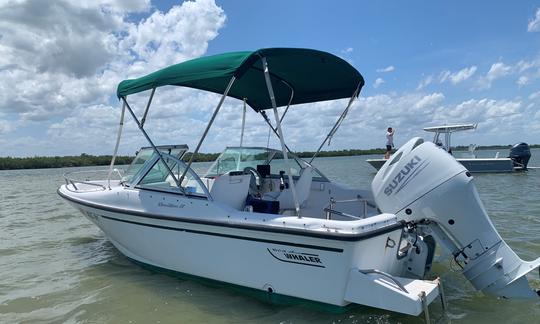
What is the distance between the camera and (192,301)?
4.68 meters

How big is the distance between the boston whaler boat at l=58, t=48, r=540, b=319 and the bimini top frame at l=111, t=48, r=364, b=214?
2cm

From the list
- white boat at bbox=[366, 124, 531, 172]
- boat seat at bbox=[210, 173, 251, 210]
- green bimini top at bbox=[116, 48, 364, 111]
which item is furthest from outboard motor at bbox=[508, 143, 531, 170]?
boat seat at bbox=[210, 173, 251, 210]

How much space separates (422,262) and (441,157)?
1136 millimetres

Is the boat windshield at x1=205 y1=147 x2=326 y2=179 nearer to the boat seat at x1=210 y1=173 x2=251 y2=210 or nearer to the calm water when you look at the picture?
the boat seat at x1=210 y1=173 x2=251 y2=210

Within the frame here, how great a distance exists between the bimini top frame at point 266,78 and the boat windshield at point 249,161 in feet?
1.86

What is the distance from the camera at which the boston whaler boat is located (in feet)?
12.2

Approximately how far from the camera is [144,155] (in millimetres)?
6359

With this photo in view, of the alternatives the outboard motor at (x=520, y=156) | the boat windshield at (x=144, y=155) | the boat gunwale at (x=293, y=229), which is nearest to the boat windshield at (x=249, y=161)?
the boat windshield at (x=144, y=155)

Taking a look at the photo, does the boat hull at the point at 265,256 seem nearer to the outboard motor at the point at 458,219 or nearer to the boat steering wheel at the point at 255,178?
the outboard motor at the point at 458,219

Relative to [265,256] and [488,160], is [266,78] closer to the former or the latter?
[265,256]

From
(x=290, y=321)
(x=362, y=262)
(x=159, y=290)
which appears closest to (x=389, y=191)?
(x=362, y=262)

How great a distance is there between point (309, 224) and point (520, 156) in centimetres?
2351

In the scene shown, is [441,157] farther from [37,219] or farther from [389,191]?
[37,219]

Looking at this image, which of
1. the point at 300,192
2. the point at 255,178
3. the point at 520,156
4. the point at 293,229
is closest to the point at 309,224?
the point at 293,229
